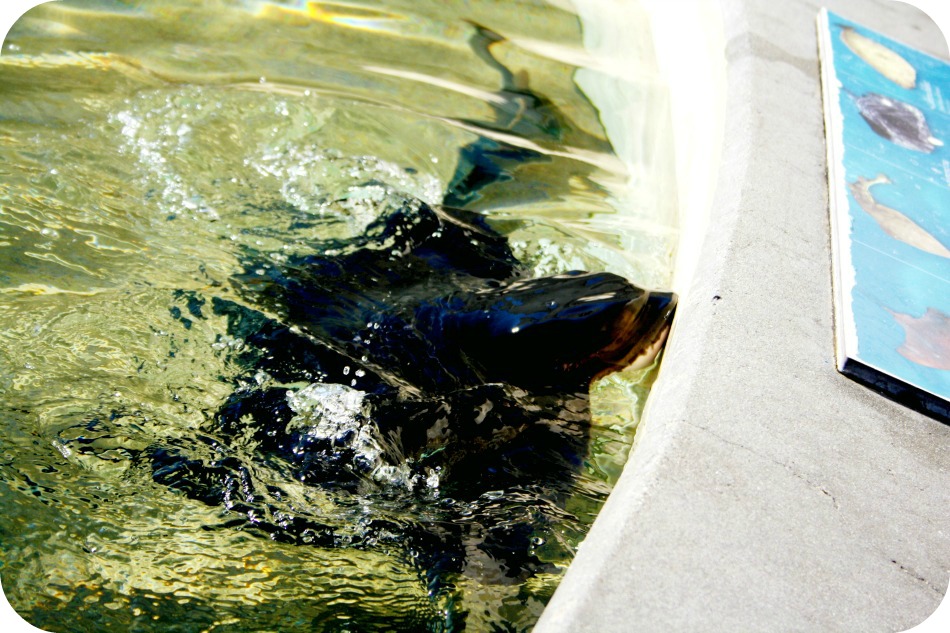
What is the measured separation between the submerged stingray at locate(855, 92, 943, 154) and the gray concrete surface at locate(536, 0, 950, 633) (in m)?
0.64

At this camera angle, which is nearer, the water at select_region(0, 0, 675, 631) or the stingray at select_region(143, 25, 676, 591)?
the water at select_region(0, 0, 675, 631)

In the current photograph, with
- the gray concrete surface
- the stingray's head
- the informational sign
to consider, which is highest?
the informational sign

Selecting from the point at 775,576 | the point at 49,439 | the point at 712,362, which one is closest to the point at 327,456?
the point at 49,439

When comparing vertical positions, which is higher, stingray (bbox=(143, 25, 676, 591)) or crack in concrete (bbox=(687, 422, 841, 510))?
crack in concrete (bbox=(687, 422, 841, 510))

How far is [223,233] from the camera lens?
3.38 m

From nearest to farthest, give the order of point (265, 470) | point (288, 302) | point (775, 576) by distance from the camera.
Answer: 1. point (775, 576)
2. point (265, 470)
3. point (288, 302)

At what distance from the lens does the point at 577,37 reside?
4.79 meters

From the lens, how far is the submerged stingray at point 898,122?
316 cm

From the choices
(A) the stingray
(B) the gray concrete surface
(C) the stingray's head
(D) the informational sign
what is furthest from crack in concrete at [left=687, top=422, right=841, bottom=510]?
(C) the stingray's head

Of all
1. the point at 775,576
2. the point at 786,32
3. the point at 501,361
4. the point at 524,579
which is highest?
the point at 786,32

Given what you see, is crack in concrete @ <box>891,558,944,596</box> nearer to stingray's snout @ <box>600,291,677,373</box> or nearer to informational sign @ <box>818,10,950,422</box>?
informational sign @ <box>818,10,950,422</box>

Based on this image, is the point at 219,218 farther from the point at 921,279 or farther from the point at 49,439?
the point at 921,279

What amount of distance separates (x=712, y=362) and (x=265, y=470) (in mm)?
1186

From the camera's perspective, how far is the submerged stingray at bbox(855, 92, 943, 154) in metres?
3.16
